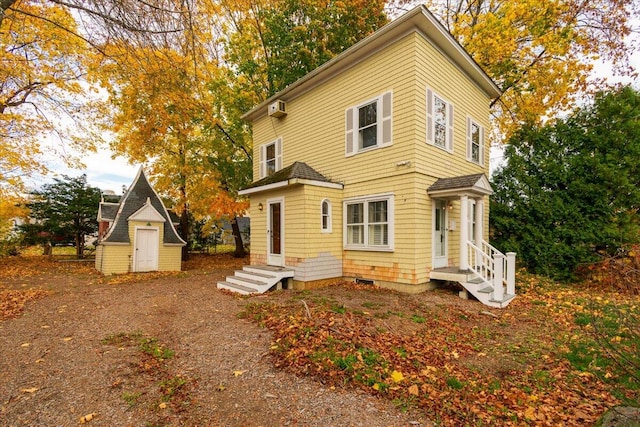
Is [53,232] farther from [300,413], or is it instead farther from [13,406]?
[300,413]

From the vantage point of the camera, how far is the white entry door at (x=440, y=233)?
8.51 meters

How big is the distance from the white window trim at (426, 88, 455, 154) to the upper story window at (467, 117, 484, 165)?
1.44 meters

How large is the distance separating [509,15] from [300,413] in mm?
15858

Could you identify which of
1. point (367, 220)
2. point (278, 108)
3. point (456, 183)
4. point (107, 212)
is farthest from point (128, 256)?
point (456, 183)

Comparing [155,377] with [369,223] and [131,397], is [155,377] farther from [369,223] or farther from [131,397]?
[369,223]

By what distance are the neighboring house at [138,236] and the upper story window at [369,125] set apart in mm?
9631

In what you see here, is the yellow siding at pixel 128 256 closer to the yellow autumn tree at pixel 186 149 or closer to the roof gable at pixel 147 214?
the roof gable at pixel 147 214

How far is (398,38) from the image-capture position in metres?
7.97

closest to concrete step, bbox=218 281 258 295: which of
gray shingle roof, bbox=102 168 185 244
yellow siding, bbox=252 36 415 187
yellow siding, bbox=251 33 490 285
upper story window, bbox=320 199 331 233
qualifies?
yellow siding, bbox=251 33 490 285

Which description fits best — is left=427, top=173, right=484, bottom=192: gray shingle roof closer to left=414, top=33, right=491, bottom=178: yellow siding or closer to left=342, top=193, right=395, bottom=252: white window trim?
left=414, top=33, right=491, bottom=178: yellow siding

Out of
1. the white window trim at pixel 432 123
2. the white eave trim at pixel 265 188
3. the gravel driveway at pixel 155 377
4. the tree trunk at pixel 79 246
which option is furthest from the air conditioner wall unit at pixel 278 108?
the tree trunk at pixel 79 246

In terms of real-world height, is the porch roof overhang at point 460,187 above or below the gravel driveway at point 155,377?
above

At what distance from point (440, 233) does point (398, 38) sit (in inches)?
218

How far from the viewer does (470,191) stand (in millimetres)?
7691
